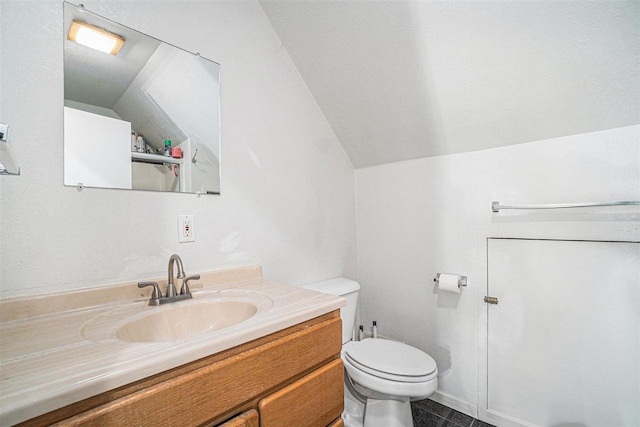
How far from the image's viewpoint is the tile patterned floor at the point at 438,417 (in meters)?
1.40

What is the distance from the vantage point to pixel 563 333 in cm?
121

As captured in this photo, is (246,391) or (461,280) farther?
(461,280)

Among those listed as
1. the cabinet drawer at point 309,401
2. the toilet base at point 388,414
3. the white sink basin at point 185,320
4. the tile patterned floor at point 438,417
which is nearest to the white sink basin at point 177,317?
the white sink basin at point 185,320

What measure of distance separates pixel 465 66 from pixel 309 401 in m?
1.45

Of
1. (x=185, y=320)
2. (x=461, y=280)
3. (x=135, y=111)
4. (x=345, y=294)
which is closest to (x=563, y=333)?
(x=461, y=280)

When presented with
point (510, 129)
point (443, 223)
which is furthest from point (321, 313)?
point (510, 129)

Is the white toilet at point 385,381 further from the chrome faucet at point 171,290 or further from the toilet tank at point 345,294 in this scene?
the chrome faucet at point 171,290

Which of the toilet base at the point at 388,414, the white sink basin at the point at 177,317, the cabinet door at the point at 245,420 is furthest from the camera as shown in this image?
the toilet base at the point at 388,414

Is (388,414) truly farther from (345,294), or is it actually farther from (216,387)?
(216,387)

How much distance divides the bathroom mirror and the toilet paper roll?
49.4 inches

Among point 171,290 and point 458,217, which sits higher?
point 458,217

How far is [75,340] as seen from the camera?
2.09 ft

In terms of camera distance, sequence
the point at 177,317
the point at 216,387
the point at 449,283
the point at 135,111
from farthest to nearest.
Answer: the point at 449,283 → the point at 135,111 → the point at 177,317 → the point at 216,387

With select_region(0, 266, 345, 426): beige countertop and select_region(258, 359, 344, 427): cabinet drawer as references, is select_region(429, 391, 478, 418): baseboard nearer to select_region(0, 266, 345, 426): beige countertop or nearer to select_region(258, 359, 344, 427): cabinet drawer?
select_region(258, 359, 344, 427): cabinet drawer
